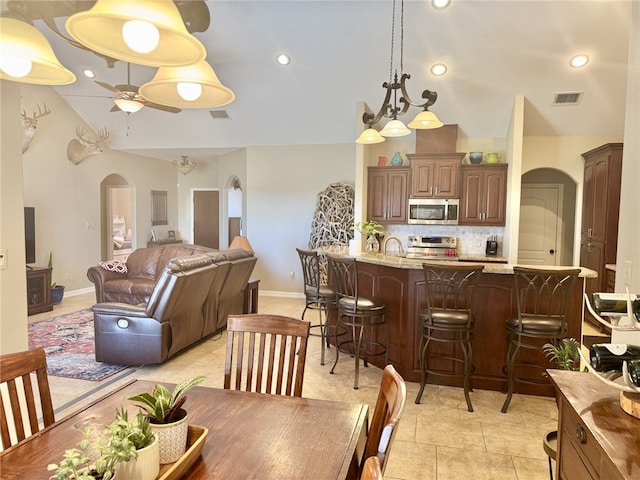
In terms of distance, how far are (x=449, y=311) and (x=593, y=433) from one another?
2.05m

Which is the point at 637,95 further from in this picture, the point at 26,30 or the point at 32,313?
the point at 32,313

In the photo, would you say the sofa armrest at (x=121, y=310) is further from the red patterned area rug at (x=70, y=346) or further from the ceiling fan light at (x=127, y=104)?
the ceiling fan light at (x=127, y=104)

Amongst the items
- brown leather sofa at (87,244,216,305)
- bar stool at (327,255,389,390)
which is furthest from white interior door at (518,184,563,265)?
brown leather sofa at (87,244,216,305)

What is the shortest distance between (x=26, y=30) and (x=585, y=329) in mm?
6451

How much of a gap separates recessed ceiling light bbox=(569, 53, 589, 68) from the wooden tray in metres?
5.70

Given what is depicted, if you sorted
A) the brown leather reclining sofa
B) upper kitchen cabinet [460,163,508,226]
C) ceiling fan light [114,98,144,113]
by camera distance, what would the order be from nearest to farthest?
1. the brown leather reclining sofa
2. ceiling fan light [114,98,144,113]
3. upper kitchen cabinet [460,163,508,226]

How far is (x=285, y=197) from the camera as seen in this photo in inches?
289

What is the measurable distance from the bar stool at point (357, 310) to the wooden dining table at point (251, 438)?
193cm

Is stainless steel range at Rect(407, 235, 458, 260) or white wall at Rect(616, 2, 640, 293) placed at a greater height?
white wall at Rect(616, 2, 640, 293)

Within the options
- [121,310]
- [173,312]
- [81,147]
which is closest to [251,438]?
[173,312]

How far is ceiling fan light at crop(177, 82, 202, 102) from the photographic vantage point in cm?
177

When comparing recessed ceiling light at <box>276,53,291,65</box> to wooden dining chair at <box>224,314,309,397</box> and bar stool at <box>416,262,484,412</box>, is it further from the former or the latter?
wooden dining chair at <box>224,314,309,397</box>

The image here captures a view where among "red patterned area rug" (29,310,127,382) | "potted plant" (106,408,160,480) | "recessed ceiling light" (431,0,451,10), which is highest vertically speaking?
"recessed ceiling light" (431,0,451,10)

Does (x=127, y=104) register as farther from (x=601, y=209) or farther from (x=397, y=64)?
(x=601, y=209)
